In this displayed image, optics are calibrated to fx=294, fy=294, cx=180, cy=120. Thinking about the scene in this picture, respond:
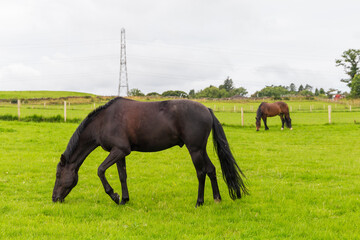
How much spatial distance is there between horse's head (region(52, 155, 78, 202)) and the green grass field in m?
0.18

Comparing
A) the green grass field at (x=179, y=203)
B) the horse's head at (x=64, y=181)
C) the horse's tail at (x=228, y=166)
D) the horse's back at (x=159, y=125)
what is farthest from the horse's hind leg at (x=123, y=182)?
the horse's tail at (x=228, y=166)

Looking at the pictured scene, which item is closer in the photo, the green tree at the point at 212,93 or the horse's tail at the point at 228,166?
the horse's tail at the point at 228,166

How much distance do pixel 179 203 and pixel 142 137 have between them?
1.46 m

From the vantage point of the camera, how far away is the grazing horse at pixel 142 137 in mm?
5496

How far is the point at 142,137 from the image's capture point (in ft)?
18.4

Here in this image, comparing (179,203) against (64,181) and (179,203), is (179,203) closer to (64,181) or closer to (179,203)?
(179,203)

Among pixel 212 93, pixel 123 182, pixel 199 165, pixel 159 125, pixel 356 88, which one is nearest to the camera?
pixel 199 165

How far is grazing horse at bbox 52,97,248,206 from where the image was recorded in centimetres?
550

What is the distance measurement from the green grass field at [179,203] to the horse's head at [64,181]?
182mm

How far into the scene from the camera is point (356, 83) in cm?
6325

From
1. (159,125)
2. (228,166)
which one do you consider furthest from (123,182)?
(228,166)

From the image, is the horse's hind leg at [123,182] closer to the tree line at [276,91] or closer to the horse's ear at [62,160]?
the horse's ear at [62,160]

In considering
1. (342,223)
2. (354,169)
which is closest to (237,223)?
(342,223)

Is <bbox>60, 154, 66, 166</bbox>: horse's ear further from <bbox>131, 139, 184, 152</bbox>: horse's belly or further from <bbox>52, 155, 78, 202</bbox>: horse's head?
<bbox>131, 139, 184, 152</bbox>: horse's belly
